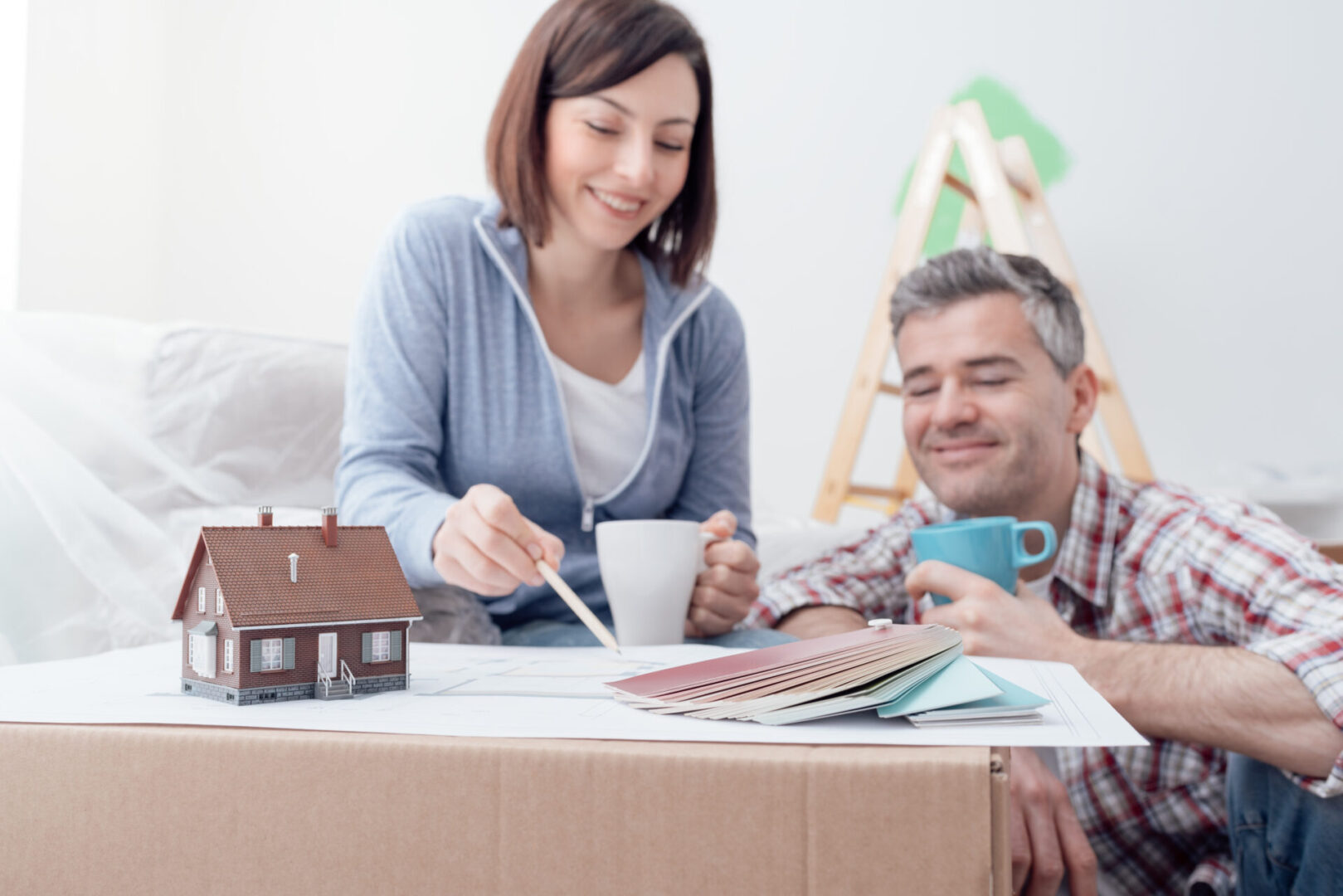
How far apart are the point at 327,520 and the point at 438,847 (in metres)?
0.21

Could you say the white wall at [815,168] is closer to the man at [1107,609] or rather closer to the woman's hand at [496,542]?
the man at [1107,609]

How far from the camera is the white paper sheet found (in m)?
0.40

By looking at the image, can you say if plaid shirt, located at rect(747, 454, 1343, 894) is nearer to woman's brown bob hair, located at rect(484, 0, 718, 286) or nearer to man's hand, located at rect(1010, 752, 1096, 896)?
man's hand, located at rect(1010, 752, 1096, 896)

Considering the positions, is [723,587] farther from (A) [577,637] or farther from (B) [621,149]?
(B) [621,149]

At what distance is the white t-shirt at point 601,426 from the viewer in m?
1.06

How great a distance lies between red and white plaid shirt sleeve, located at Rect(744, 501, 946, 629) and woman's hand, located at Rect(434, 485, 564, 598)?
0.38 metres

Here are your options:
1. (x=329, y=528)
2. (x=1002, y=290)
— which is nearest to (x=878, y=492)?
(x=1002, y=290)

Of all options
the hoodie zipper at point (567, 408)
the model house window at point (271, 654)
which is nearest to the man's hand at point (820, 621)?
the hoodie zipper at point (567, 408)

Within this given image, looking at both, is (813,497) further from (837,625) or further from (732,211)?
(837,625)

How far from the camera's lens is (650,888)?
36 cm

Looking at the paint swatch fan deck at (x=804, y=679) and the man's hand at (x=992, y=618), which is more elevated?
the paint swatch fan deck at (x=804, y=679)

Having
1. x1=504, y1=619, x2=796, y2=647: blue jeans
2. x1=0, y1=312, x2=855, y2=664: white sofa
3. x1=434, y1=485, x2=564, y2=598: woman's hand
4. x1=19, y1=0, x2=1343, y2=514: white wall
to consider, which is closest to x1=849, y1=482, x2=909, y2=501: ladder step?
x1=19, y1=0, x2=1343, y2=514: white wall

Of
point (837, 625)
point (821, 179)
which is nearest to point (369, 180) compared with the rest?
point (821, 179)

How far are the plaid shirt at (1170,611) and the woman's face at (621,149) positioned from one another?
42cm
